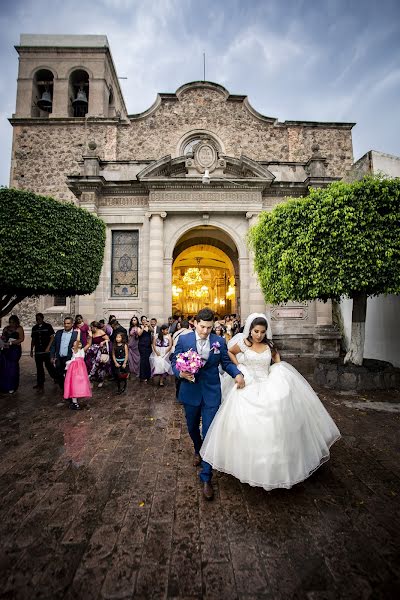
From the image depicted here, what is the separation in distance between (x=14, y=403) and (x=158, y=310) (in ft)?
22.7

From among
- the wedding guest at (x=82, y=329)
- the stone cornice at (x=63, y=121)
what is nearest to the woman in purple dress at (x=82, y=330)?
the wedding guest at (x=82, y=329)

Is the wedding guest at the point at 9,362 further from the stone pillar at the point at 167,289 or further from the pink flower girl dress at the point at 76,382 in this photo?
the stone pillar at the point at 167,289

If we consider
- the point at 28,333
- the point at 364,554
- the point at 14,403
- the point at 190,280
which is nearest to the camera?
the point at 364,554

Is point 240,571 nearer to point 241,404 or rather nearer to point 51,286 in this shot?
point 241,404

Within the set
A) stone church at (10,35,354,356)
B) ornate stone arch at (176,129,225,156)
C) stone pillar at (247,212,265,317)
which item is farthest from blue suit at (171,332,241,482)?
ornate stone arch at (176,129,225,156)

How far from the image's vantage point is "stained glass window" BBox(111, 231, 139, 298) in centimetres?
1377

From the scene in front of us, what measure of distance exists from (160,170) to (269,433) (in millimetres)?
13006

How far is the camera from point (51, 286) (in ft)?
27.0

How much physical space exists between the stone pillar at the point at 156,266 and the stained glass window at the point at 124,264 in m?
1.04

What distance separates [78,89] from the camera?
806 inches

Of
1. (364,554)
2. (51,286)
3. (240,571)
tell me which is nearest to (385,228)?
(364,554)

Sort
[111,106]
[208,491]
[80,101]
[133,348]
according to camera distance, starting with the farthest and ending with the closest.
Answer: [111,106] < [80,101] < [133,348] < [208,491]

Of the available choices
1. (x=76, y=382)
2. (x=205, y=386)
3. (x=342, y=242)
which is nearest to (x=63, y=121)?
(x=76, y=382)

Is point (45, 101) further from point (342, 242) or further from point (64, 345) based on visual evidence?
point (342, 242)
